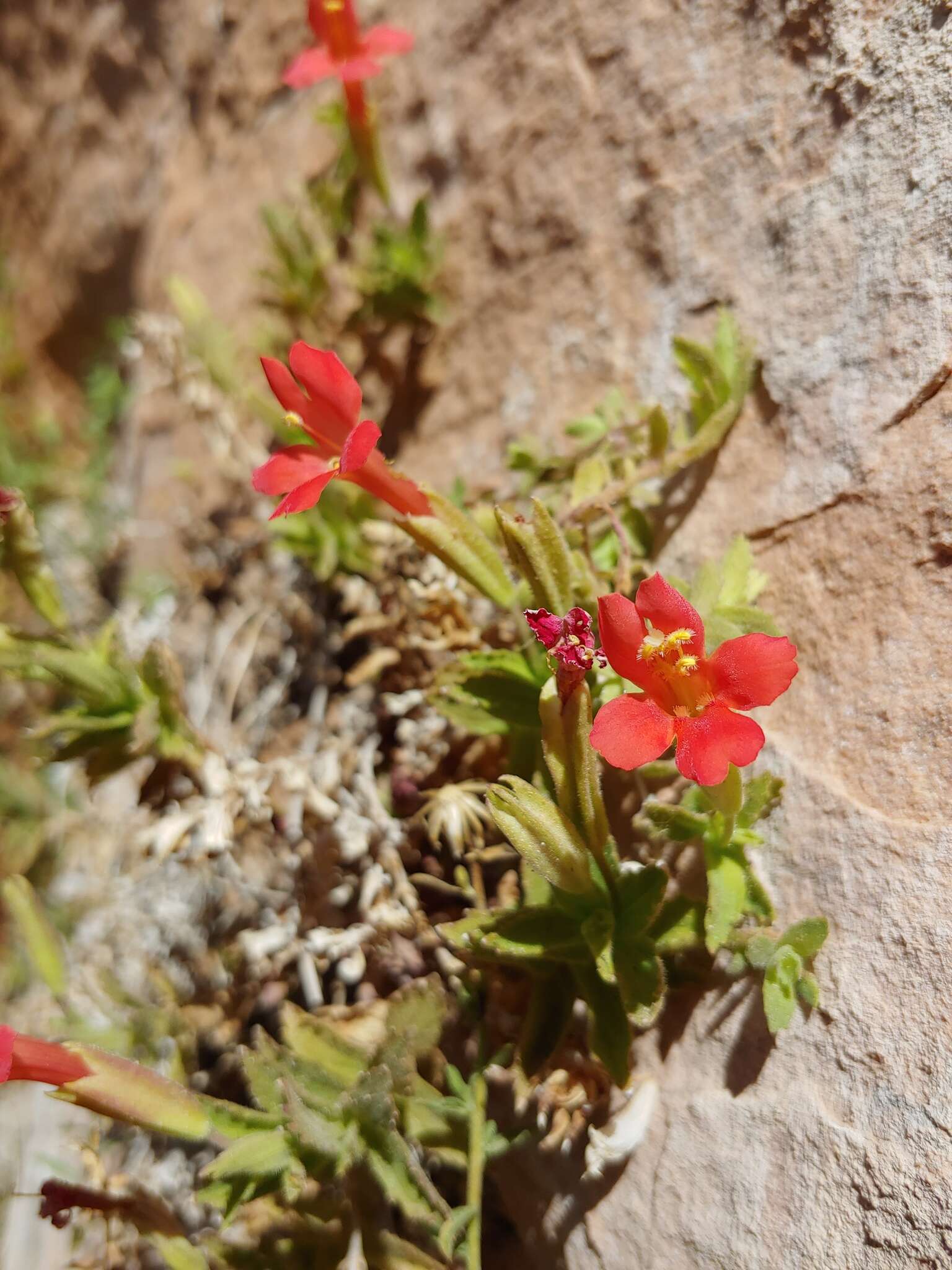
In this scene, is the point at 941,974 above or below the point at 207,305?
below

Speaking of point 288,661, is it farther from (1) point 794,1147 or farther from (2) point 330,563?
(1) point 794,1147

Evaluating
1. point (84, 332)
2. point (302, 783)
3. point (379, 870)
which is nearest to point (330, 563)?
point (302, 783)

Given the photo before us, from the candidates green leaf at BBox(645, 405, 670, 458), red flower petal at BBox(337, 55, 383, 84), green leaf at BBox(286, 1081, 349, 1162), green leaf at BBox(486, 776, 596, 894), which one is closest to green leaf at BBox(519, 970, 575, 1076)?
green leaf at BBox(486, 776, 596, 894)

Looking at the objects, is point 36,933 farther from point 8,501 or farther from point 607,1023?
point 607,1023

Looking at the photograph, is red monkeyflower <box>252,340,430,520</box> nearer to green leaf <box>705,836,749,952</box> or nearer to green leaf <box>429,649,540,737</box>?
green leaf <box>429,649,540,737</box>

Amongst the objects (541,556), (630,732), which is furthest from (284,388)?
(630,732)

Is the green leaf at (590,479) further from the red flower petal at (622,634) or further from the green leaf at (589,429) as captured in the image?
the red flower petal at (622,634)
